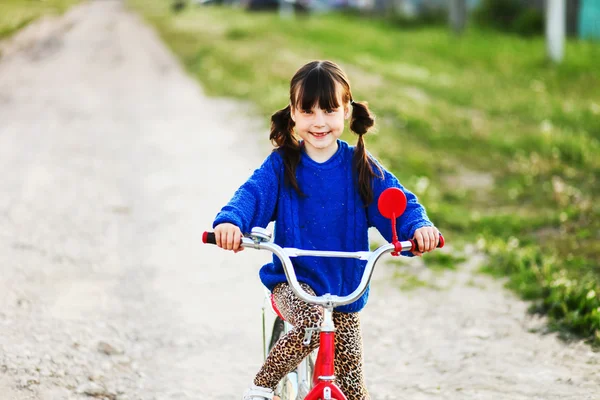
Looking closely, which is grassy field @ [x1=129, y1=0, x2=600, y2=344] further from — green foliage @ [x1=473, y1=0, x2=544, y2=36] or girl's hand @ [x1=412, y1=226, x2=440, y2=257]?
girl's hand @ [x1=412, y1=226, x2=440, y2=257]

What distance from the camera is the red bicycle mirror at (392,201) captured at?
264cm

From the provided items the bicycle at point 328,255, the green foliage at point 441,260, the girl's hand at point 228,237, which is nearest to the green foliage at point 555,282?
the green foliage at point 441,260

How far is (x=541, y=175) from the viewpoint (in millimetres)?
8609

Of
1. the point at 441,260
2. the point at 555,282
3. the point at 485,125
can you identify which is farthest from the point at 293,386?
the point at 485,125

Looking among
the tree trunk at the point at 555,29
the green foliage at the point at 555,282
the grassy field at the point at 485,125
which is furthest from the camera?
the tree trunk at the point at 555,29

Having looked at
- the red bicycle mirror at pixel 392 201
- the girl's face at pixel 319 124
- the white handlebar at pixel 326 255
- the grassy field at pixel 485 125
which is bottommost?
the white handlebar at pixel 326 255

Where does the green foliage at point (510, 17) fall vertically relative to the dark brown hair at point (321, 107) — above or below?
above

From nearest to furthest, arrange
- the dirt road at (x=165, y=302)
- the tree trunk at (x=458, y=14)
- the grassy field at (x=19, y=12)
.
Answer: the dirt road at (x=165, y=302)
the grassy field at (x=19, y=12)
the tree trunk at (x=458, y=14)

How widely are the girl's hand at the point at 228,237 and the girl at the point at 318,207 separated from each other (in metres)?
0.12

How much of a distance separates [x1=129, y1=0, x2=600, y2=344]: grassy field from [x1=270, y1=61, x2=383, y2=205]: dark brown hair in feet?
7.45

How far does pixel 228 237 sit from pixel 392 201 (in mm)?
575

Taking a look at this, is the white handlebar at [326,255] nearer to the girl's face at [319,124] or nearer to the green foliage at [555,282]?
the girl's face at [319,124]

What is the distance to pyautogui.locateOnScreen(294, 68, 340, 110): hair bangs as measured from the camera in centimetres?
290

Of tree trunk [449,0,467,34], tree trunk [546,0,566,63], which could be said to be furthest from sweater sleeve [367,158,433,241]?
tree trunk [449,0,467,34]
